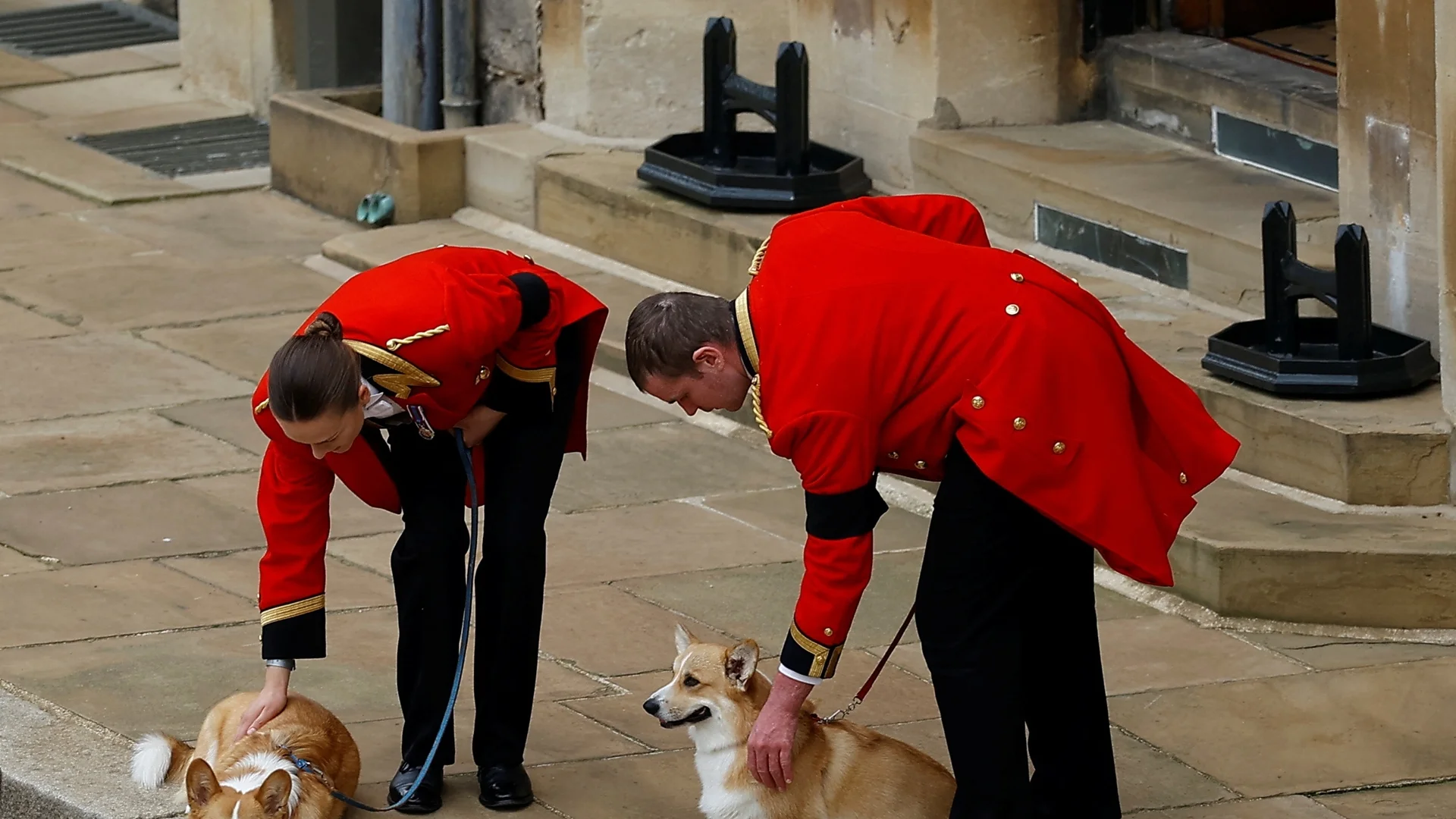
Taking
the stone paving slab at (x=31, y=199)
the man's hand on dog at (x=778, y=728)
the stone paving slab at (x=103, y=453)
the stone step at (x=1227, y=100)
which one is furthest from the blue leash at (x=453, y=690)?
the stone paving slab at (x=31, y=199)

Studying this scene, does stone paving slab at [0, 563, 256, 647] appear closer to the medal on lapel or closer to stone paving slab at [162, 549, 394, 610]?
stone paving slab at [162, 549, 394, 610]

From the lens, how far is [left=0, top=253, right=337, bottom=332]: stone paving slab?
372 inches

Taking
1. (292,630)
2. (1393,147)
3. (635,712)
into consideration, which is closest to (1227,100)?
(1393,147)

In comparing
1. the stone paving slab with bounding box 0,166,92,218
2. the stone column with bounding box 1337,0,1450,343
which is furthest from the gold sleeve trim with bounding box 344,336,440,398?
the stone paving slab with bounding box 0,166,92,218

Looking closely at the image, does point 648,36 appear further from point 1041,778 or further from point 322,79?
point 1041,778

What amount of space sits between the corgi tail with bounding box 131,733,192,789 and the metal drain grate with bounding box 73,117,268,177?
7246 mm

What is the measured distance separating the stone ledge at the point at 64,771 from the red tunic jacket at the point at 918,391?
5.60ft

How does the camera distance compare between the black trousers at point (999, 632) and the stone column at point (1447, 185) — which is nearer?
the black trousers at point (999, 632)

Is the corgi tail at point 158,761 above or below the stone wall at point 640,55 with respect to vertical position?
below

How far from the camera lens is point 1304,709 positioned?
5.71 metres

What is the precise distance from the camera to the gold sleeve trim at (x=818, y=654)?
4215 mm

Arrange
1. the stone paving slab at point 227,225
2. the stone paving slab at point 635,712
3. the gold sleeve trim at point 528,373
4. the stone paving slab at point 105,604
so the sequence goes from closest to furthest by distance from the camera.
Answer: the gold sleeve trim at point 528,373 → the stone paving slab at point 635,712 → the stone paving slab at point 105,604 → the stone paving slab at point 227,225

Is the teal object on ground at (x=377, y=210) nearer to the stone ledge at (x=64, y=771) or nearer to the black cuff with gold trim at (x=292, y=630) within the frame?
the stone ledge at (x=64, y=771)

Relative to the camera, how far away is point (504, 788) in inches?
198
